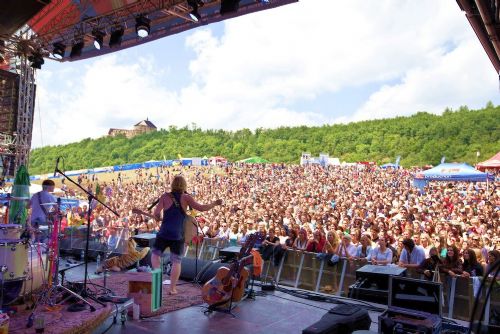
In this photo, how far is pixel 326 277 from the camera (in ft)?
18.6

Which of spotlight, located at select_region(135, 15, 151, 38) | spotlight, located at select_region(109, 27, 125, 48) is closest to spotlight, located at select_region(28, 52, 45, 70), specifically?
spotlight, located at select_region(109, 27, 125, 48)

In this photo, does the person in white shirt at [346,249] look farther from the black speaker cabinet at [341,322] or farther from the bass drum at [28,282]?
the bass drum at [28,282]

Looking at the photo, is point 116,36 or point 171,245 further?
point 116,36

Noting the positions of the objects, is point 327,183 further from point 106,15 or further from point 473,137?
point 473,137

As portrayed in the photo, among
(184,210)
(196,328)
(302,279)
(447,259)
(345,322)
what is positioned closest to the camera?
(345,322)

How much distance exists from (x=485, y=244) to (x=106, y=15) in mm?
7751

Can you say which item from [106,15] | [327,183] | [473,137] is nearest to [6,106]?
[106,15]

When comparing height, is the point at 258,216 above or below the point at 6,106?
below

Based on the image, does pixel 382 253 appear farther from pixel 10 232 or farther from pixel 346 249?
pixel 10 232

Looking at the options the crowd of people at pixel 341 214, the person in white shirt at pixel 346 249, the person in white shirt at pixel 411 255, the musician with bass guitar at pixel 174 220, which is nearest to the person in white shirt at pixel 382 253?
the crowd of people at pixel 341 214

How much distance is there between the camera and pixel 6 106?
912cm

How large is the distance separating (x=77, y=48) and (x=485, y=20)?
24.0ft

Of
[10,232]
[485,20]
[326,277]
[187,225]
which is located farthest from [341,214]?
[10,232]

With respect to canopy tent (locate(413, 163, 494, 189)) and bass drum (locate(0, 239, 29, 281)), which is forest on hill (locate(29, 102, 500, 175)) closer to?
canopy tent (locate(413, 163, 494, 189))
